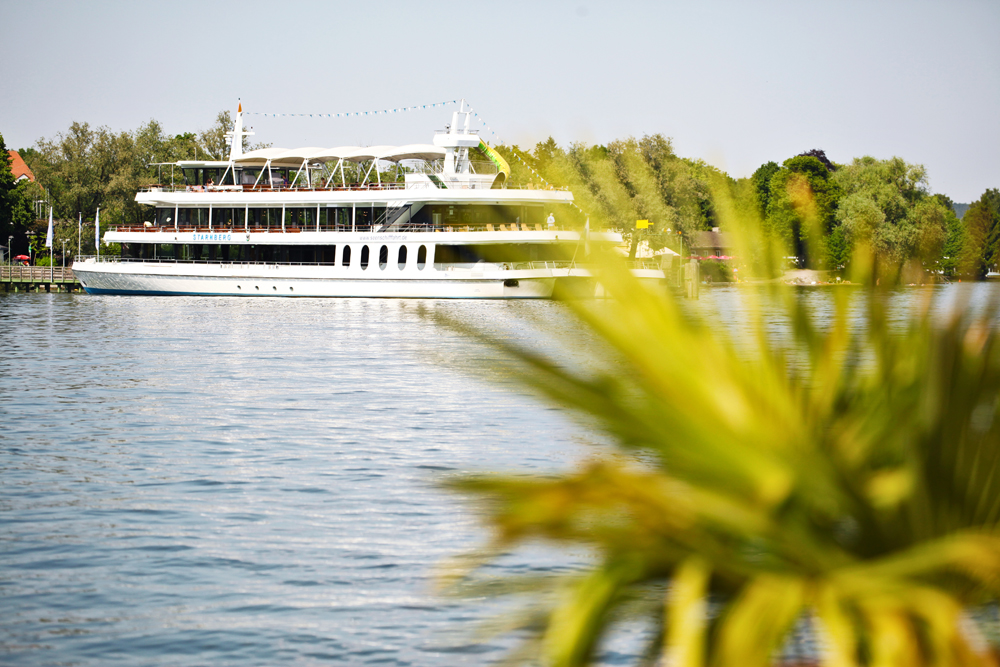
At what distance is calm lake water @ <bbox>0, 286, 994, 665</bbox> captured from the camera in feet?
20.9

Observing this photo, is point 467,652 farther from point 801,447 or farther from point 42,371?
point 42,371

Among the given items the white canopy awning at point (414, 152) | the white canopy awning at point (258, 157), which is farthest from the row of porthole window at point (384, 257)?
the white canopy awning at point (258, 157)

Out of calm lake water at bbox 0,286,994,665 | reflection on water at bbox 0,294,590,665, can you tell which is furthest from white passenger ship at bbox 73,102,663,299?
calm lake water at bbox 0,286,994,665

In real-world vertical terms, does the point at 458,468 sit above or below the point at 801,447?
below

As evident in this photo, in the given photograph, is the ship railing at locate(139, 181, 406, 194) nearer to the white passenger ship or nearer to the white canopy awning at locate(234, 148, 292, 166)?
the white passenger ship

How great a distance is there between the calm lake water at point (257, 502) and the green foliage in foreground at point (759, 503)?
296 mm

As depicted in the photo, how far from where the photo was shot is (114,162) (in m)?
79.8

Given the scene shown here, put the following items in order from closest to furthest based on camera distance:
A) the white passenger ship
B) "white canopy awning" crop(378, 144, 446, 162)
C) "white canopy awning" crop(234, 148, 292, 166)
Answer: the white passenger ship, "white canopy awning" crop(378, 144, 446, 162), "white canopy awning" crop(234, 148, 292, 166)

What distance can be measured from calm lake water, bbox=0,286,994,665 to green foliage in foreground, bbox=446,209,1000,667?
0.97 ft

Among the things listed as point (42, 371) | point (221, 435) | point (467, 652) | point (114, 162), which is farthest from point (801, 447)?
point (114, 162)

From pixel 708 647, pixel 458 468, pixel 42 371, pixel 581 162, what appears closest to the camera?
pixel 708 647

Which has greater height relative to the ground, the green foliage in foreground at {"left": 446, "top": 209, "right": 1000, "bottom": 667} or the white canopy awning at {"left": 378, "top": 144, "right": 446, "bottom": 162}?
the white canopy awning at {"left": 378, "top": 144, "right": 446, "bottom": 162}

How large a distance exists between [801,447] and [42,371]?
2099 centimetres

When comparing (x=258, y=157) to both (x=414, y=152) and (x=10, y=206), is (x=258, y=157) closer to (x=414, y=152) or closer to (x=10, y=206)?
(x=414, y=152)
